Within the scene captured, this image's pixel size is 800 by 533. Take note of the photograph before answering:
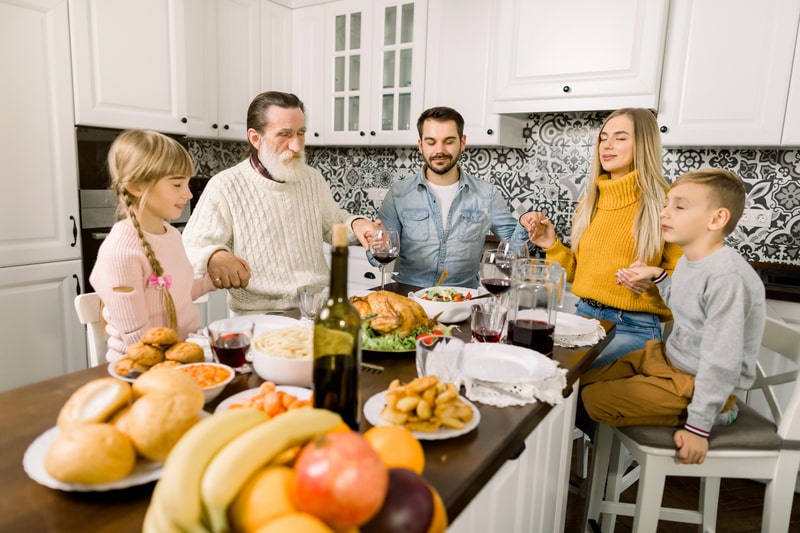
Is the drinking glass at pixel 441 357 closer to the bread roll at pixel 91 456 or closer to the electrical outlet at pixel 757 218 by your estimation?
the bread roll at pixel 91 456

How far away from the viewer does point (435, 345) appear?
3.37ft

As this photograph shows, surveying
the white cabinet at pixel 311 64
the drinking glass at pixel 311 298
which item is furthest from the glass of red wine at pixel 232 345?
the white cabinet at pixel 311 64

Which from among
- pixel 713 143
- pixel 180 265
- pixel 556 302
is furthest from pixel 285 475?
pixel 713 143

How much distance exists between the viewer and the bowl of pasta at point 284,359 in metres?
0.99

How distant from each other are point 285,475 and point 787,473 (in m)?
1.56

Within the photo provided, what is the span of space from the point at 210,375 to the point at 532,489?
775 millimetres

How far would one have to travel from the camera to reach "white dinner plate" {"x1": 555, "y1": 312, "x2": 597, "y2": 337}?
146 cm

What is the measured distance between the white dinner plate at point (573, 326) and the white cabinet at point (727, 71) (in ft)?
4.89

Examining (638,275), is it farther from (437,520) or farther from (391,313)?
(437,520)

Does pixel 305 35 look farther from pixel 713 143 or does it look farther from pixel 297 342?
pixel 297 342

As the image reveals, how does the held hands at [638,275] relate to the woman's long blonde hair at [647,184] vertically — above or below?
below

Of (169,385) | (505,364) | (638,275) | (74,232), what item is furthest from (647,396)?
(74,232)

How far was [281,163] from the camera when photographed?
2180 mm

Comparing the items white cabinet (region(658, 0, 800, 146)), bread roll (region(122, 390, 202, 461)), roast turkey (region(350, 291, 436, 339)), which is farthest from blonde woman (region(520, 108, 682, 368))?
bread roll (region(122, 390, 202, 461))
